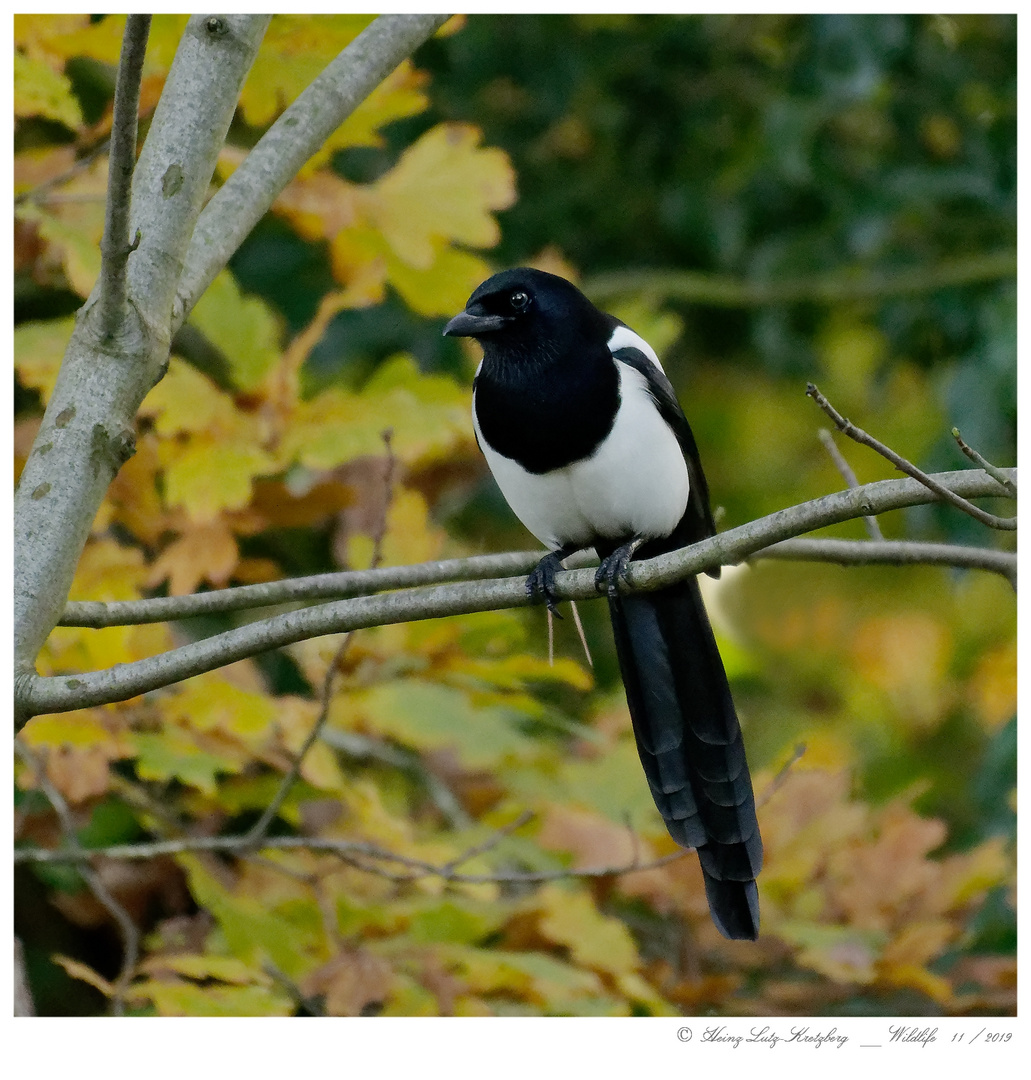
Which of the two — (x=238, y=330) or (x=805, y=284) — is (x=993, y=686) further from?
(x=238, y=330)

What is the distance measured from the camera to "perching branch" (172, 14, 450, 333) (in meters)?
1.50

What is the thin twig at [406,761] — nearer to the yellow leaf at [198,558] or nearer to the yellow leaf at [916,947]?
the yellow leaf at [198,558]

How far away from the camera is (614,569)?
1.70m

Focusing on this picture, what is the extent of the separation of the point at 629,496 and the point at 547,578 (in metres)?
0.16

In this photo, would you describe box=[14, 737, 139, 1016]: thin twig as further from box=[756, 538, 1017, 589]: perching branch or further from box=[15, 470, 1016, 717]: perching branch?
box=[756, 538, 1017, 589]: perching branch

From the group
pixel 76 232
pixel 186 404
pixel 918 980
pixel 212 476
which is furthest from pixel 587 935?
pixel 76 232

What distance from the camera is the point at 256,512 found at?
74.1 inches

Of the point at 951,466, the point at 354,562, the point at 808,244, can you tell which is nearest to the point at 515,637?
the point at 354,562

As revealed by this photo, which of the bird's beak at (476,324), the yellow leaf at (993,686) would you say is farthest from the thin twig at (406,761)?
the yellow leaf at (993,686)

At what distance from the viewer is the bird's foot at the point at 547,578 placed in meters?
1.63

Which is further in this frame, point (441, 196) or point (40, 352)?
point (441, 196)

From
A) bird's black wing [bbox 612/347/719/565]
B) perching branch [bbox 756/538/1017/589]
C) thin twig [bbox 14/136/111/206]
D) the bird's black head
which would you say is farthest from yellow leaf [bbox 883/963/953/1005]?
thin twig [bbox 14/136/111/206]

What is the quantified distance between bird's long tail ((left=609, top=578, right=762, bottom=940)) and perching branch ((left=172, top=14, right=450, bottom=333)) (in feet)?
2.38
